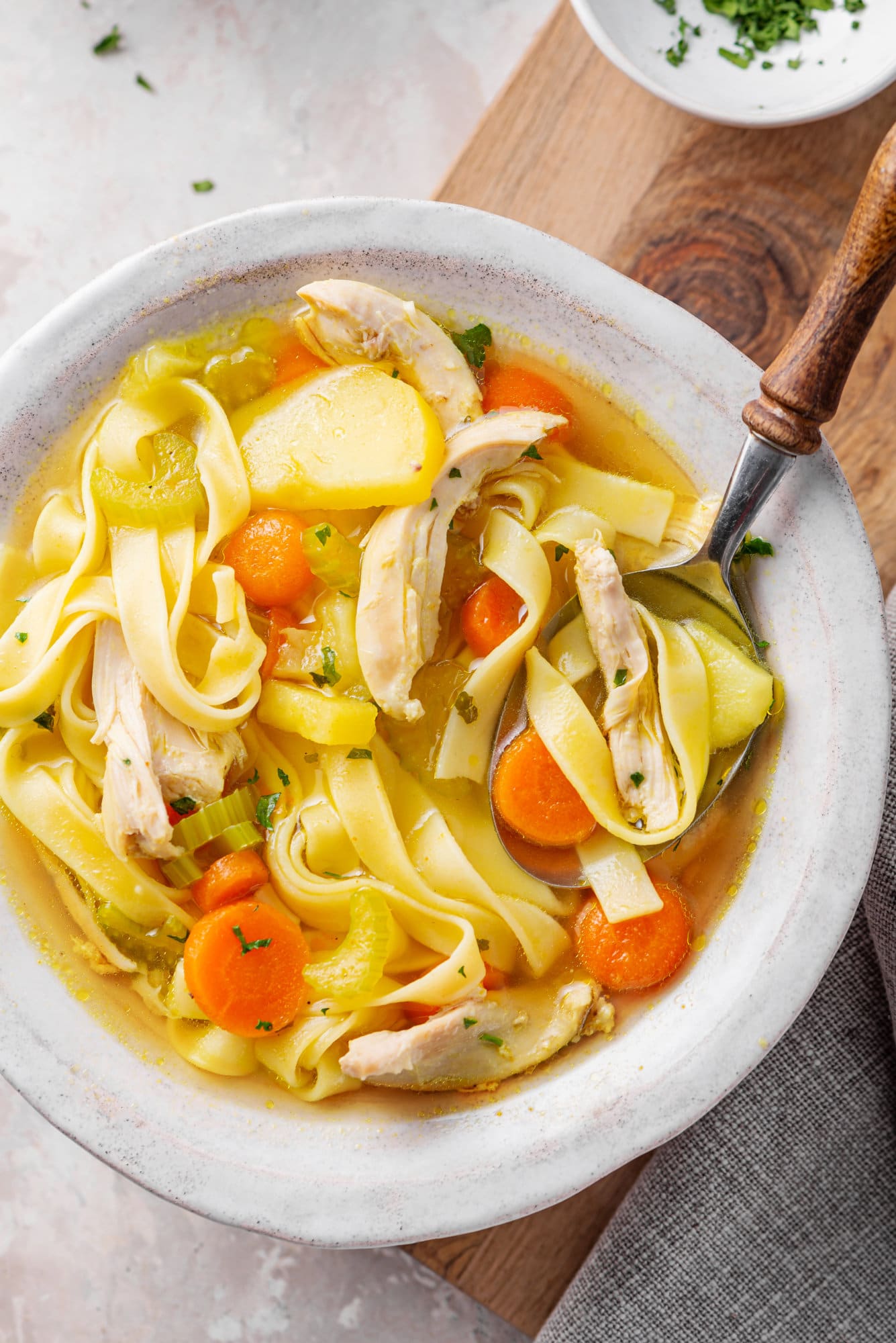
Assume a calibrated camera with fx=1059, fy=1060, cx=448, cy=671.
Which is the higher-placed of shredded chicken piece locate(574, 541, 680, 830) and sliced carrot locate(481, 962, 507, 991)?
shredded chicken piece locate(574, 541, 680, 830)

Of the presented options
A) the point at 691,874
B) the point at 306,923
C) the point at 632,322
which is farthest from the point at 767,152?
the point at 306,923

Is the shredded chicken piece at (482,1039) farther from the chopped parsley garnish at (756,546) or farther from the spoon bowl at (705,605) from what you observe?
the chopped parsley garnish at (756,546)

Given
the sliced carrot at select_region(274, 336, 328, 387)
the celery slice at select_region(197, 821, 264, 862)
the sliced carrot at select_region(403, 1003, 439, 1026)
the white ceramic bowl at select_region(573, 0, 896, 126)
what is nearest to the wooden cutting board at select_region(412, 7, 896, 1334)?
the white ceramic bowl at select_region(573, 0, 896, 126)

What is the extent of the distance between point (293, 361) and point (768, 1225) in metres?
2.91

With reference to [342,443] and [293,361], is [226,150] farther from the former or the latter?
[342,443]

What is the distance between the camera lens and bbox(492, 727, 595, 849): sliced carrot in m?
2.96

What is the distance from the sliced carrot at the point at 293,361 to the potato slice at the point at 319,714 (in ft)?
2.85

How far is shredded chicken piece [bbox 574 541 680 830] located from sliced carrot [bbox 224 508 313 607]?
770 mm

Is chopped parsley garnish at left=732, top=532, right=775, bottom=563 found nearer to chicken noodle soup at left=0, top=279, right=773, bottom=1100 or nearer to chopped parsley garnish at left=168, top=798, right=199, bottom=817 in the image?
chicken noodle soup at left=0, top=279, right=773, bottom=1100

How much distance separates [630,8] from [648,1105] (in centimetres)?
312

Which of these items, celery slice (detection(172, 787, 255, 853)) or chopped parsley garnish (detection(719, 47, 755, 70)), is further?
chopped parsley garnish (detection(719, 47, 755, 70))

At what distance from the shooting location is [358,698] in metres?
2.93

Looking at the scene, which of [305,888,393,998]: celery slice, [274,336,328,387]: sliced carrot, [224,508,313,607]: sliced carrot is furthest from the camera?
[274,336,328,387]: sliced carrot

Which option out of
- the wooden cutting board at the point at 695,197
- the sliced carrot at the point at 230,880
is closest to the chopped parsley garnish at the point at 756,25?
the wooden cutting board at the point at 695,197
